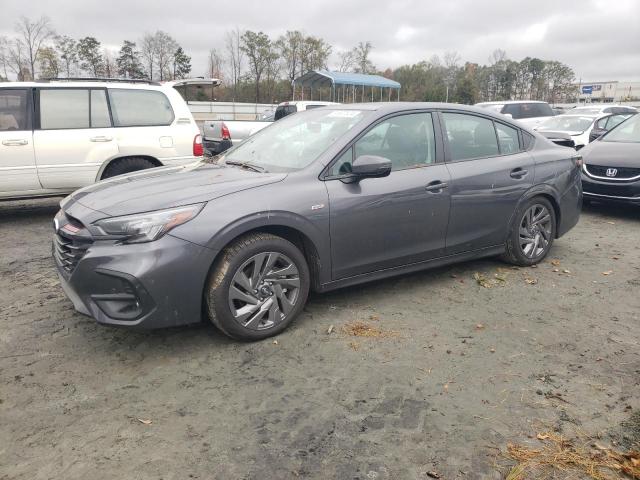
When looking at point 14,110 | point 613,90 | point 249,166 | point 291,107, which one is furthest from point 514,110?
point 613,90

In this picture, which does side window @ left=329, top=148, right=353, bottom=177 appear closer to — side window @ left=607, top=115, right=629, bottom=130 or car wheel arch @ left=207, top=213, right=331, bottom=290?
car wheel arch @ left=207, top=213, right=331, bottom=290

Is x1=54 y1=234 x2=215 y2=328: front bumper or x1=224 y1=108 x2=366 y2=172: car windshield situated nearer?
x1=54 y1=234 x2=215 y2=328: front bumper

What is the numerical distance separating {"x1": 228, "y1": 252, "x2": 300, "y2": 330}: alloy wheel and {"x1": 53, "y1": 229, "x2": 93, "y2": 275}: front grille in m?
0.95

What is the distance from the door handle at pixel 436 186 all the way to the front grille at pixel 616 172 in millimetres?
4517

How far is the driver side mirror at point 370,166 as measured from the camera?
12.1 feet

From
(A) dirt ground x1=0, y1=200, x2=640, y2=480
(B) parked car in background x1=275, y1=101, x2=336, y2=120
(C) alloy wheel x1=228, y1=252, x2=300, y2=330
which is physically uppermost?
(B) parked car in background x1=275, y1=101, x2=336, y2=120

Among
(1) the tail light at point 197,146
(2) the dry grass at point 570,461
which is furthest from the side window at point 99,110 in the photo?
(2) the dry grass at point 570,461

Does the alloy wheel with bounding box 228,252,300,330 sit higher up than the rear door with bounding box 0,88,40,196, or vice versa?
the rear door with bounding box 0,88,40,196

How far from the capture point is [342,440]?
2.50m

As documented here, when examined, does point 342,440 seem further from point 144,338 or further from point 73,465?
point 144,338

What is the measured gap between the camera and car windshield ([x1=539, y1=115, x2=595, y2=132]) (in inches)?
522

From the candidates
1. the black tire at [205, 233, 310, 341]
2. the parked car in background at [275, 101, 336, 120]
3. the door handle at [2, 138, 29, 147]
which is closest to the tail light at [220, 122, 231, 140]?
the parked car in background at [275, 101, 336, 120]

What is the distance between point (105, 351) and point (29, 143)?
14.1ft

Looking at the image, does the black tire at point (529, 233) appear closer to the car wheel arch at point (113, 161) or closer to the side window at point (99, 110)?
the car wheel arch at point (113, 161)
